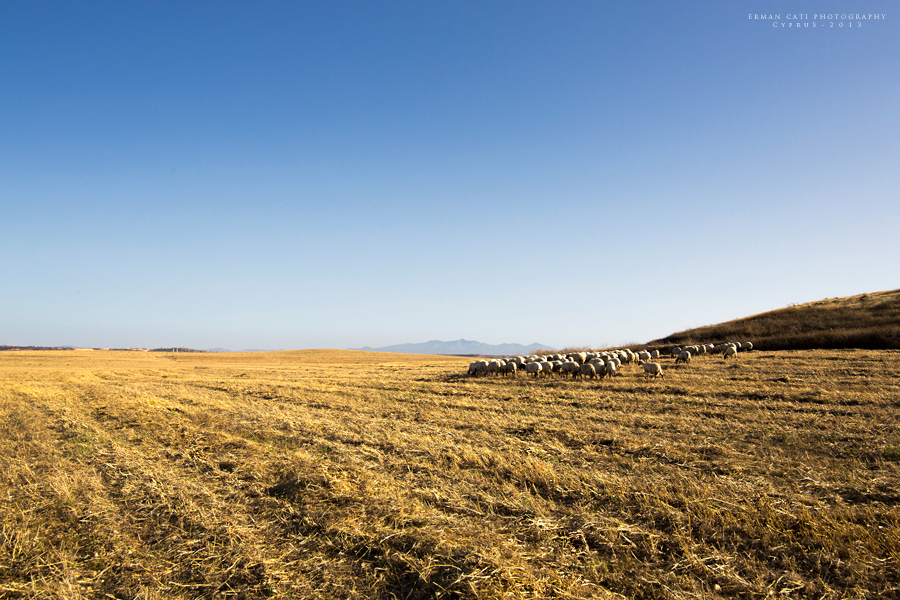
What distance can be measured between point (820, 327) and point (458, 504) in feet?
149

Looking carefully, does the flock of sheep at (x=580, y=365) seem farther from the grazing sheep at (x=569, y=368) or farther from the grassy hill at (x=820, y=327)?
the grassy hill at (x=820, y=327)

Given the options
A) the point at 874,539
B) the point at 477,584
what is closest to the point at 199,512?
the point at 477,584

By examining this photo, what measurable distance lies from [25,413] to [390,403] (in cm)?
1169

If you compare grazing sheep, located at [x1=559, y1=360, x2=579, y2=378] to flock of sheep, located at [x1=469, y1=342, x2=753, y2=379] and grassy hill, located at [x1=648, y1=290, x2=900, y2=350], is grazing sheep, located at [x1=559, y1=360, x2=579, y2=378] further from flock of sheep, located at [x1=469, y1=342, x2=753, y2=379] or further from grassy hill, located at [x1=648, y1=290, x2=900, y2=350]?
grassy hill, located at [x1=648, y1=290, x2=900, y2=350]

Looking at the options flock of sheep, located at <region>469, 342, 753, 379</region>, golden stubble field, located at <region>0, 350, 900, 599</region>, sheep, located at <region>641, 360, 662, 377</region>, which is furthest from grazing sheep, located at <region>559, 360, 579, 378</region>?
golden stubble field, located at <region>0, 350, 900, 599</region>

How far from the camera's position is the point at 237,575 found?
475 centimetres

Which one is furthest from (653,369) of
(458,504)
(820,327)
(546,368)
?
(820,327)

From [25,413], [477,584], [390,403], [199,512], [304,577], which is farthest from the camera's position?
[390,403]

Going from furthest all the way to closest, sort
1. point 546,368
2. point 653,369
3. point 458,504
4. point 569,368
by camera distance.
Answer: point 546,368, point 569,368, point 653,369, point 458,504

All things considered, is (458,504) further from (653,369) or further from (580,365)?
(580,365)

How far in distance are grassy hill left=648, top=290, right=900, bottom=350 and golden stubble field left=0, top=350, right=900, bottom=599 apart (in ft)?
84.8

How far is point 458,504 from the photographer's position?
6.29 metres

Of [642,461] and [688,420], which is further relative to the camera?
[688,420]

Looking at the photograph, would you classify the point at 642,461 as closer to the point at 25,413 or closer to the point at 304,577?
the point at 304,577
